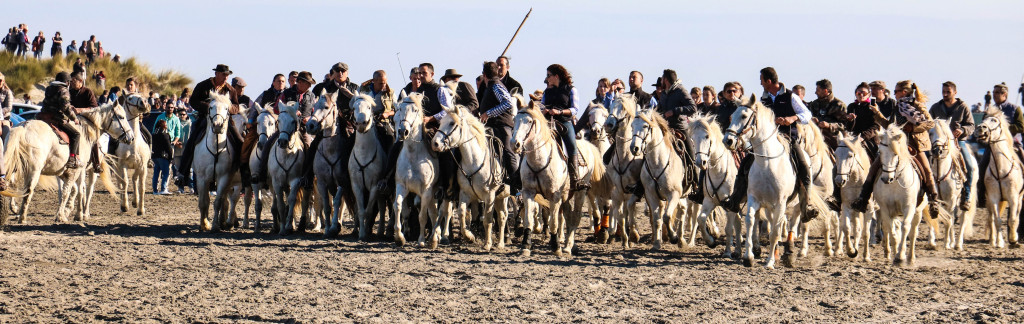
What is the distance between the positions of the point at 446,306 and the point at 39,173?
26.0 ft

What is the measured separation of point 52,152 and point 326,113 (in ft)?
13.0

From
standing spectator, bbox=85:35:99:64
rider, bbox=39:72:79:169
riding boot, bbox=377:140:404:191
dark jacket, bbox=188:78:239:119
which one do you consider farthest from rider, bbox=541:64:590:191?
standing spectator, bbox=85:35:99:64

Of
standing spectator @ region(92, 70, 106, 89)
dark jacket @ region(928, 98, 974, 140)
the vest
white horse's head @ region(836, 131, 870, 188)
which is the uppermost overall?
standing spectator @ region(92, 70, 106, 89)

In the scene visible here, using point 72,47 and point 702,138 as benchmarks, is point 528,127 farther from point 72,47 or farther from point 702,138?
point 72,47

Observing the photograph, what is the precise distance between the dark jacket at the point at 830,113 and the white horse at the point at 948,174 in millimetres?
1121

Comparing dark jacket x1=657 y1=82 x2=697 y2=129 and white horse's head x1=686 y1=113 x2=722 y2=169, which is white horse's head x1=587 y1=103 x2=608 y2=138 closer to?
white horse's head x1=686 y1=113 x2=722 y2=169

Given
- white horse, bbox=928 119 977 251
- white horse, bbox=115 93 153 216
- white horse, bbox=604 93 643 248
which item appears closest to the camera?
white horse, bbox=604 93 643 248

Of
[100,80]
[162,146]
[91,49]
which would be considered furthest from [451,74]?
[91,49]

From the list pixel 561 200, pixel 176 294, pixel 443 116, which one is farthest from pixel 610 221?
pixel 176 294

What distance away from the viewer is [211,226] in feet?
50.9

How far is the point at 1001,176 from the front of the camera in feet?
49.7

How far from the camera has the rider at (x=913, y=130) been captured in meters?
12.7

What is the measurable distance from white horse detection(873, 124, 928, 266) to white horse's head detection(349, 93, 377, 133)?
18.3 feet

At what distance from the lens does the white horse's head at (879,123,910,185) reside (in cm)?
1224
